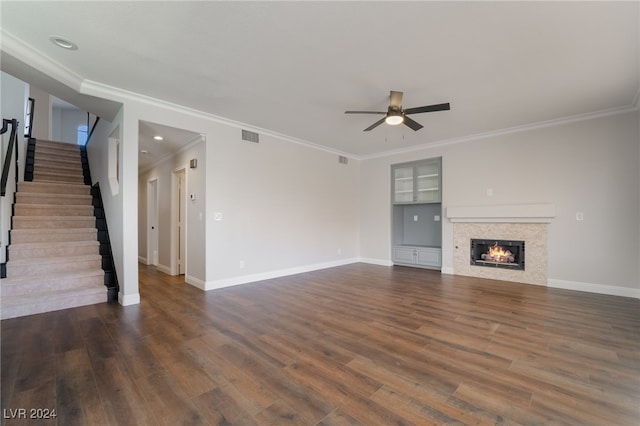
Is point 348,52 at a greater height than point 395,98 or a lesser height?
greater

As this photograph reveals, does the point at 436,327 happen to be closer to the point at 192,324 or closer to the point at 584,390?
the point at 584,390

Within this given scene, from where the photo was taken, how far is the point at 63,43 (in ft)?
9.02

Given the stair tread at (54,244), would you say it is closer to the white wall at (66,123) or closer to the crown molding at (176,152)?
the crown molding at (176,152)

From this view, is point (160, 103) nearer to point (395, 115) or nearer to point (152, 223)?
point (395, 115)

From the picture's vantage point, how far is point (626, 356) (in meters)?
2.43

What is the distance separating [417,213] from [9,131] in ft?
26.2

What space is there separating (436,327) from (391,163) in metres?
4.76

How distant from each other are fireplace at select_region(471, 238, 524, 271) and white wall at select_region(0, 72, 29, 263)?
25.4ft

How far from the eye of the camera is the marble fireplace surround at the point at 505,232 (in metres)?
5.02

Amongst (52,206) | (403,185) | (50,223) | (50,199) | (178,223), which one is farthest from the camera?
(403,185)

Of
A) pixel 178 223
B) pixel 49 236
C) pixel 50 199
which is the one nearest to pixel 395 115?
pixel 178 223

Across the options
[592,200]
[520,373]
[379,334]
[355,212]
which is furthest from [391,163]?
[520,373]

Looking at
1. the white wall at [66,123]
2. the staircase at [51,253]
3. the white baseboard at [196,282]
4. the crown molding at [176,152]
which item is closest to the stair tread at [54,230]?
the staircase at [51,253]

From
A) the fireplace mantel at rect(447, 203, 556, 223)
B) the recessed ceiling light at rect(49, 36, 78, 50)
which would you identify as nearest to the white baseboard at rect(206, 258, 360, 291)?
the fireplace mantel at rect(447, 203, 556, 223)
